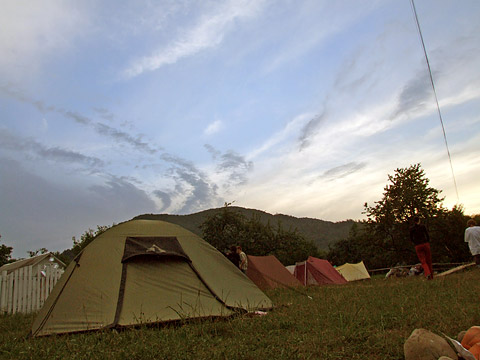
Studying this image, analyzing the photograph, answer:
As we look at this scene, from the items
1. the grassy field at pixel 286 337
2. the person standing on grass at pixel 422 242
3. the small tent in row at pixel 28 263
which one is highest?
the small tent in row at pixel 28 263

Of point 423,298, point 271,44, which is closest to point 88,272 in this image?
point 423,298

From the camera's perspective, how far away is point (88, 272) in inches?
255

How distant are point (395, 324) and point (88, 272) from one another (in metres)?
4.74

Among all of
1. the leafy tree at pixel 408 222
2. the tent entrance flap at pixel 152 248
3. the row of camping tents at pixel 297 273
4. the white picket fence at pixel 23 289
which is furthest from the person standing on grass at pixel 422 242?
the leafy tree at pixel 408 222

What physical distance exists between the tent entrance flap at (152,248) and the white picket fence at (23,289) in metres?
7.22

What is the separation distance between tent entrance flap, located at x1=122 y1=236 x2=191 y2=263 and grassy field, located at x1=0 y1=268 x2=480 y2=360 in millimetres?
1333

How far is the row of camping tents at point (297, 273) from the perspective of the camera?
46.2ft

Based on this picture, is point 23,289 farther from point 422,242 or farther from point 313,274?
→ point 422,242

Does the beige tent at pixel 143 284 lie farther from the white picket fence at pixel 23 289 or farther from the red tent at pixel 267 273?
the red tent at pixel 267 273

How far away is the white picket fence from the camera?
37.8ft

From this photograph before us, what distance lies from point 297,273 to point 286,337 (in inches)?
544

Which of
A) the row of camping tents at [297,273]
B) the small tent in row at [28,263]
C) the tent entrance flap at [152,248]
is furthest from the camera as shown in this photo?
the small tent in row at [28,263]

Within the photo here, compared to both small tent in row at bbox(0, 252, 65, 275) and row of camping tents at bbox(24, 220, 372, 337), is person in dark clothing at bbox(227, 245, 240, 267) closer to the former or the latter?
row of camping tents at bbox(24, 220, 372, 337)

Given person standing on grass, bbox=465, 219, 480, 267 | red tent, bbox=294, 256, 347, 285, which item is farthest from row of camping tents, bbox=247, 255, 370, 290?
person standing on grass, bbox=465, 219, 480, 267
